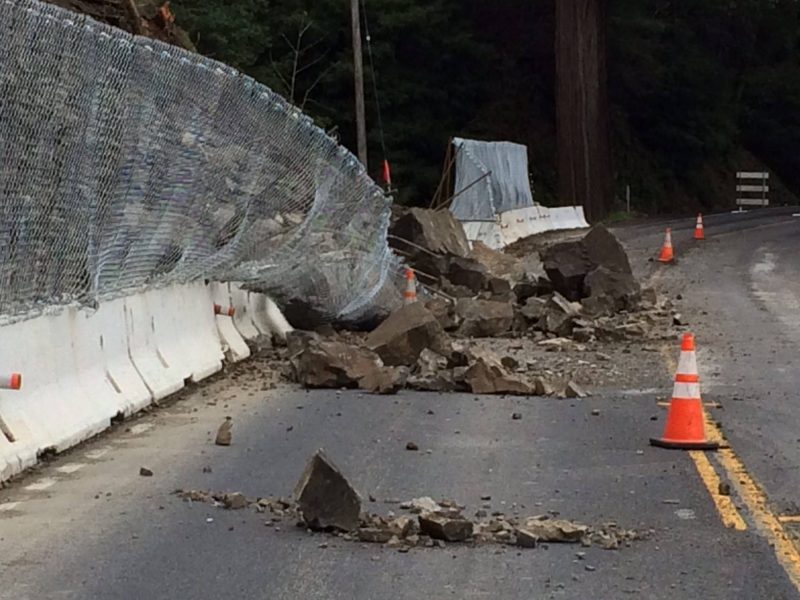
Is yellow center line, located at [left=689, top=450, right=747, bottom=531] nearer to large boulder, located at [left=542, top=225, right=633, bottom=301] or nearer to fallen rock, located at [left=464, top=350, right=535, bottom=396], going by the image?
fallen rock, located at [left=464, top=350, right=535, bottom=396]

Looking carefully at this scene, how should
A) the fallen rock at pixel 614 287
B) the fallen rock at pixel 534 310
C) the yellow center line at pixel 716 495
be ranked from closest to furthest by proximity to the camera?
1. the yellow center line at pixel 716 495
2. the fallen rock at pixel 534 310
3. the fallen rock at pixel 614 287

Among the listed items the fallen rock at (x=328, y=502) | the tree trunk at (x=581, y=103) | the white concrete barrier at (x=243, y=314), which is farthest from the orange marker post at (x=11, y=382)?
the tree trunk at (x=581, y=103)

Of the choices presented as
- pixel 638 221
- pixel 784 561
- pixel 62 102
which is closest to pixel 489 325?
pixel 62 102

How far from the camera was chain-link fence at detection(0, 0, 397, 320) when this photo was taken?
941 cm

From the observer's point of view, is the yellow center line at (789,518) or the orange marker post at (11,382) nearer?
the yellow center line at (789,518)

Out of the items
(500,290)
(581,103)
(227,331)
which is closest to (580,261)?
(500,290)

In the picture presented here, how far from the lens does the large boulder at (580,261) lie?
61.8ft

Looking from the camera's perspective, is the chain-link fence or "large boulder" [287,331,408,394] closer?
the chain-link fence

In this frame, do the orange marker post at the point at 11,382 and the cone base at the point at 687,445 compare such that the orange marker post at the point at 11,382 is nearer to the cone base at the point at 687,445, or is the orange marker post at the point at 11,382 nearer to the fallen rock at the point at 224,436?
the fallen rock at the point at 224,436

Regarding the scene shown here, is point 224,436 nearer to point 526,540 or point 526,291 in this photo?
point 526,540

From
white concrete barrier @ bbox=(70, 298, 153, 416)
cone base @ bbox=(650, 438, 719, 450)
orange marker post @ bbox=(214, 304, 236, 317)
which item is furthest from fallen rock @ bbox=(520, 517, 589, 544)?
orange marker post @ bbox=(214, 304, 236, 317)

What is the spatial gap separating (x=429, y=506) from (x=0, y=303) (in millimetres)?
3160

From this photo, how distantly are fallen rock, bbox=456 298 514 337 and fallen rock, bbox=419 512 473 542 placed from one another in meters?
9.35

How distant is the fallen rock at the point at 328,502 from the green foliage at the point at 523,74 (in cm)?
2887
